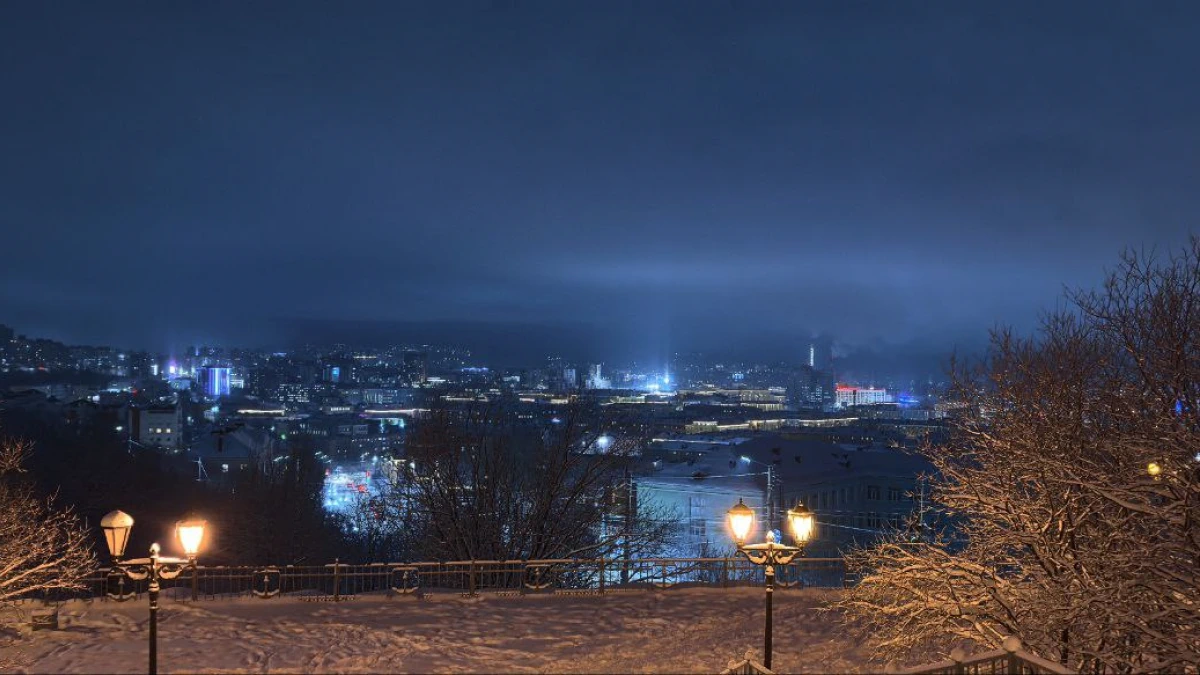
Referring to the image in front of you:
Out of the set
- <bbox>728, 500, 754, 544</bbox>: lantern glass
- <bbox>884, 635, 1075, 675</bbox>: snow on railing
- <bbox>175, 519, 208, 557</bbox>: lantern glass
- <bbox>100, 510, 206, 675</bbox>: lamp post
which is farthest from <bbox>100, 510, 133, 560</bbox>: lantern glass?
<bbox>884, 635, 1075, 675</bbox>: snow on railing

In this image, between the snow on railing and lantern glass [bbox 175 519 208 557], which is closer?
the snow on railing

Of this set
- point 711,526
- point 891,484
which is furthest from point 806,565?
point 891,484

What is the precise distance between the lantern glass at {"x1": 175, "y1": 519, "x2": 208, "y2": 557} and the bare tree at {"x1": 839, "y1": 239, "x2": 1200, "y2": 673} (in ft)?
32.9

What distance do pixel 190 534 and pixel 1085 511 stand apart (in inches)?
503

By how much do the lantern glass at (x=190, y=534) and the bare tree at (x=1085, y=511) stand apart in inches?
394

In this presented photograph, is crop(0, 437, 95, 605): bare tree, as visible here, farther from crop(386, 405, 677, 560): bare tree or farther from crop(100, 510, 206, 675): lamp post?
crop(386, 405, 677, 560): bare tree

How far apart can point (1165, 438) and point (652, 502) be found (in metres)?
43.8

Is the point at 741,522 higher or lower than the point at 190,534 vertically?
higher

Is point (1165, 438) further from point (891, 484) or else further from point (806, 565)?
point (891, 484)

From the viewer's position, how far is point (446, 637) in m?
14.6

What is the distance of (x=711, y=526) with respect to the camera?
50.8 meters

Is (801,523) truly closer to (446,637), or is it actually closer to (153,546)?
(446,637)

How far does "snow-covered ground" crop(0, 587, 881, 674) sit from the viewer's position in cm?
1313

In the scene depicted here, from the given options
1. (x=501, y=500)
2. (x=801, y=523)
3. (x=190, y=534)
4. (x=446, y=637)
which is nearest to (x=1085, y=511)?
(x=801, y=523)
